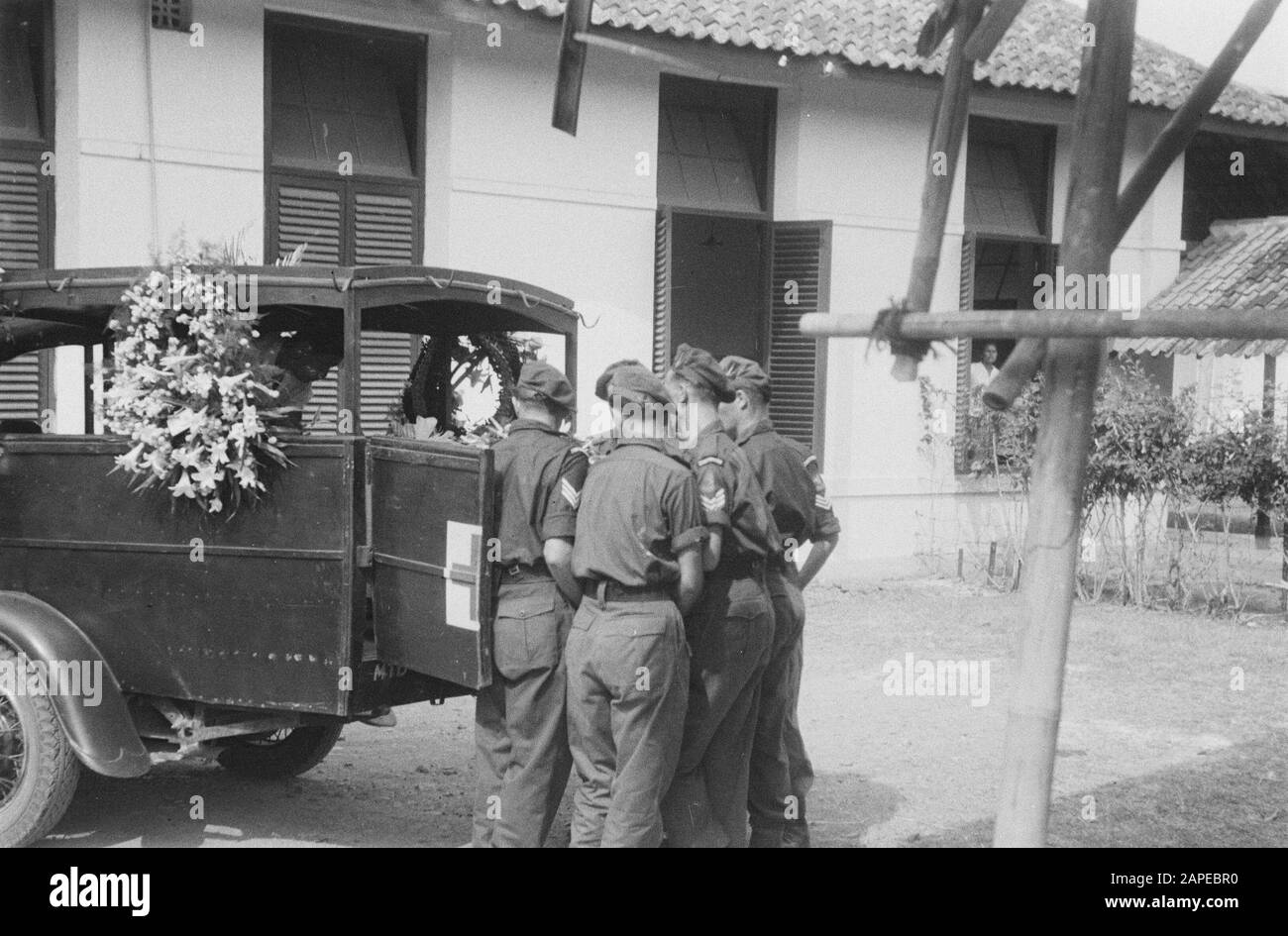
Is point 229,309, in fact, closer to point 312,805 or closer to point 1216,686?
point 312,805

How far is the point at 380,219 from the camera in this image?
10.6 metres

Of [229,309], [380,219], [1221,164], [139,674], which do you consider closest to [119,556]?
[139,674]

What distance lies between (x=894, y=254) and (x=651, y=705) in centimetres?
852

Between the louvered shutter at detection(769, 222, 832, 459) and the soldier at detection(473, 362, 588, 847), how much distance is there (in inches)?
281

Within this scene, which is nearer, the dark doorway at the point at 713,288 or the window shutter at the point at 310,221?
the window shutter at the point at 310,221

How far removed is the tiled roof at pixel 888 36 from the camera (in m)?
11.3

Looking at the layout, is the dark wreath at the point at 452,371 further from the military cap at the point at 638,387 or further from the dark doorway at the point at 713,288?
the dark doorway at the point at 713,288

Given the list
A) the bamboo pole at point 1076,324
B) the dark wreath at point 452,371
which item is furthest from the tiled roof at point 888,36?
the bamboo pole at point 1076,324

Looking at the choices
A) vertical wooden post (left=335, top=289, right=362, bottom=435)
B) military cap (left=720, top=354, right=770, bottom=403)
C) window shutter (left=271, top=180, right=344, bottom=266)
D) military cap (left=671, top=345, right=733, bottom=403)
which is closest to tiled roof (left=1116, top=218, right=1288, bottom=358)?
window shutter (left=271, top=180, right=344, bottom=266)

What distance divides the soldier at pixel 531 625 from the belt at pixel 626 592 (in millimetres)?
142

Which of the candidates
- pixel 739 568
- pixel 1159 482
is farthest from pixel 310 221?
pixel 1159 482

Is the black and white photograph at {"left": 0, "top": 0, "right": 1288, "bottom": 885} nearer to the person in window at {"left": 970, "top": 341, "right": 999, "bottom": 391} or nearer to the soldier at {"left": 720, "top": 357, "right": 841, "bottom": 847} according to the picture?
the soldier at {"left": 720, "top": 357, "right": 841, "bottom": 847}

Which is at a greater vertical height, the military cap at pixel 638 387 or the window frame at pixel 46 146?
the window frame at pixel 46 146

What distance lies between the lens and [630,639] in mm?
5211
